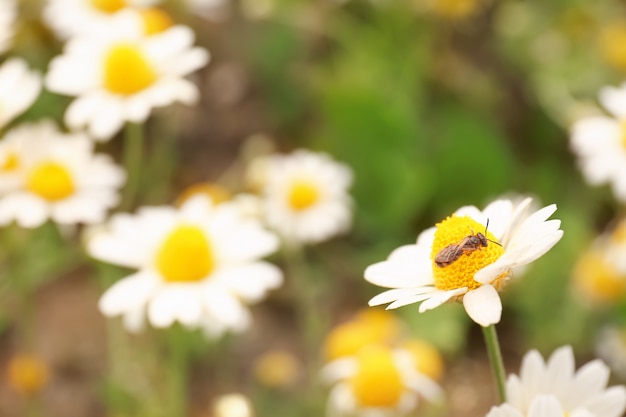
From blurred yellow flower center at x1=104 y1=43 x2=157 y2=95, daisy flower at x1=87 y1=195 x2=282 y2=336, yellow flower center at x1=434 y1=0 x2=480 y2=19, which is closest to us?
daisy flower at x1=87 y1=195 x2=282 y2=336

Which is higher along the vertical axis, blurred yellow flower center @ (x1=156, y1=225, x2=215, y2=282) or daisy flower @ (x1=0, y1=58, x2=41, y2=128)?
daisy flower @ (x1=0, y1=58, x2=41, y2=128)

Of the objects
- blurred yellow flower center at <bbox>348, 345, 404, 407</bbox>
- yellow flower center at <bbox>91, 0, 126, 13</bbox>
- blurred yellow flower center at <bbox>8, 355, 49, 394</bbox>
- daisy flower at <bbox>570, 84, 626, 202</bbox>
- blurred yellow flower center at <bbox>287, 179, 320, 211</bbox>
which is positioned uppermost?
→ yellow flower center at <bbox>91, 0, 126, 13</bbox>

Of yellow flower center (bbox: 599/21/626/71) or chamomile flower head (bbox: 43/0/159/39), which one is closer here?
chamomile flower head (bbox: 43/0/159/39)

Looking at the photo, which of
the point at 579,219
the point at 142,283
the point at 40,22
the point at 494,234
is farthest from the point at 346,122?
the point at 494,234

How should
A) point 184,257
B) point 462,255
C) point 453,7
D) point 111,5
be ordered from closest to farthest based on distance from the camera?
point 462,255, point 184,257, point 111,5, point 453,7

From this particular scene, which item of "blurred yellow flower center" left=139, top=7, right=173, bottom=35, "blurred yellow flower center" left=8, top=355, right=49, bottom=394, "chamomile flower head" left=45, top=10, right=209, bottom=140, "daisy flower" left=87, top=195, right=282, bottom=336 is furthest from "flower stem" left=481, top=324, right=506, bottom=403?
"blurred yellow flower center" left=139, top=7, right=173, bottom=35

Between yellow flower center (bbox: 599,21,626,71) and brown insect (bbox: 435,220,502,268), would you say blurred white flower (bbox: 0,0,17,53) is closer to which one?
brown insect (bbox: 435,220,502,268)

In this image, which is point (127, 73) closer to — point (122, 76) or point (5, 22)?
point (122, 76)

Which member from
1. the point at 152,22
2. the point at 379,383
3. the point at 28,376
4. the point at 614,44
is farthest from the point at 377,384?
the point at 614,44

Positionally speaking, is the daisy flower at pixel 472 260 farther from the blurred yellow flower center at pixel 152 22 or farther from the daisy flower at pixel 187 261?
the blurred yellow flower center at pixel 152 22
